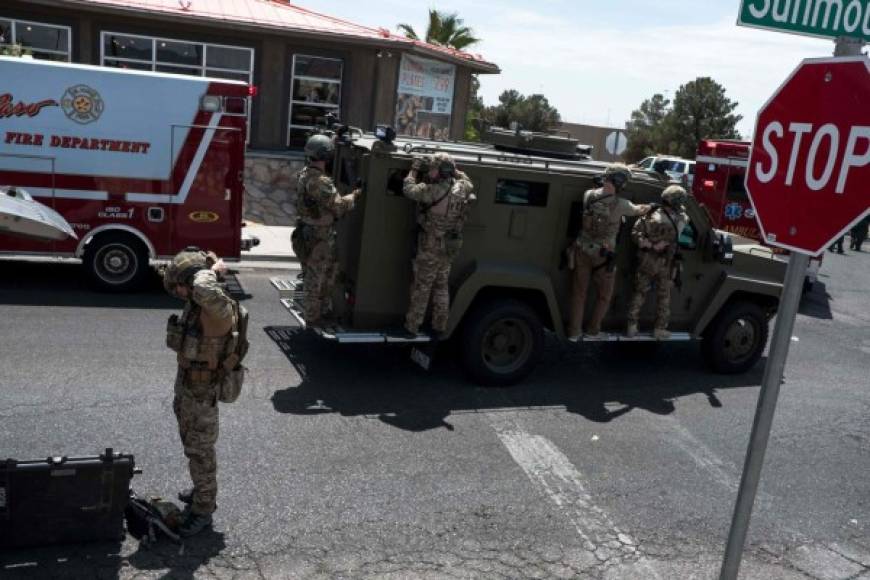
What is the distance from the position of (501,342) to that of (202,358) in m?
3.79

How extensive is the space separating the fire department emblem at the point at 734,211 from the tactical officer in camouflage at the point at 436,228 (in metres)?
11.0

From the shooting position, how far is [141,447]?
5.86 metres

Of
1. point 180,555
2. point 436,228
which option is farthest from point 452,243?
point 180,555

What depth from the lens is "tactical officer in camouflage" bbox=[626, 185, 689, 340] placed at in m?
7.95

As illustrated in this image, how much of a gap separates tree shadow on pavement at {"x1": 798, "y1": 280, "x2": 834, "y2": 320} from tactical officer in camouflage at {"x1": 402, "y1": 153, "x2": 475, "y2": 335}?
27.3 feet

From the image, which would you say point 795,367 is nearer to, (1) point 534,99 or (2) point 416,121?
(2) point 416,121

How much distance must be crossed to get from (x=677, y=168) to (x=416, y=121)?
10.3 meters

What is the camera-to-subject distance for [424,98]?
19547 millimetres

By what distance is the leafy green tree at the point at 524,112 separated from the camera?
44.2 m

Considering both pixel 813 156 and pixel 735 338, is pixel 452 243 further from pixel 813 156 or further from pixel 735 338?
pixel 813 156

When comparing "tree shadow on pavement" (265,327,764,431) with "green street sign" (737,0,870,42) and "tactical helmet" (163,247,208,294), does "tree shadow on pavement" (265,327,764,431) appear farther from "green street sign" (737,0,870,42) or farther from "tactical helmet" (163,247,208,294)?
"green street sign" (737,0,870,42)

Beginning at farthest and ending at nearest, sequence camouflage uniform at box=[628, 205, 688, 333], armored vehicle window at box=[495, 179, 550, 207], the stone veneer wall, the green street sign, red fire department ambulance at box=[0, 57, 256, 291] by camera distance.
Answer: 1. the stone veneer wall
2. red fire department ambulance at box=[0, 57, 256, 291]
3. camouflage uniform at box=[628, 205, 688, 333]
4. armored vehicle window at box=[495, 179, 550, 207]
5. the green street sign

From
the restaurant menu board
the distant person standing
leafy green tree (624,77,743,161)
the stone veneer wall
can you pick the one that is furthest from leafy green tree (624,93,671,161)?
the stone veneer wall

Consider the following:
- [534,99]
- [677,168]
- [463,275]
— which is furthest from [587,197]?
[534,99]
